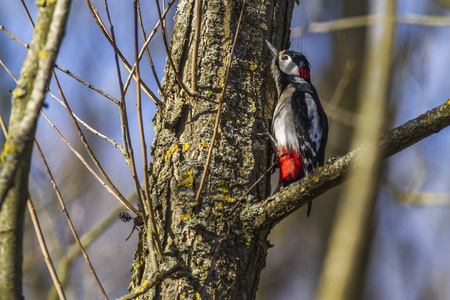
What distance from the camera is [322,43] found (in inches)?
277

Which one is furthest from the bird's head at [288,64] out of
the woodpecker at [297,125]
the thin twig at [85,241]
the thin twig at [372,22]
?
the thin twig at [85,241]

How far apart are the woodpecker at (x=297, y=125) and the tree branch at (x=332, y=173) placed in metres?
0.95

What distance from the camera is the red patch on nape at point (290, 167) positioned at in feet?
10.8

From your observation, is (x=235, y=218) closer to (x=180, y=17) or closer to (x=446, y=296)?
(x=180, y=17)

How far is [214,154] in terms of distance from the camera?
230 centimetres

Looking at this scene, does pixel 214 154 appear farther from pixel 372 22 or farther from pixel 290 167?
pixel 372 22

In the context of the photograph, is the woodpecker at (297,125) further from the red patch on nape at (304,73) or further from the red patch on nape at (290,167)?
the red patch on nape at (304,73)

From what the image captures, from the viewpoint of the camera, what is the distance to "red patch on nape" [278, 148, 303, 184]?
3.29 m

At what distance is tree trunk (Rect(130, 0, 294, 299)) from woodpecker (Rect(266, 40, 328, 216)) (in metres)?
0.49

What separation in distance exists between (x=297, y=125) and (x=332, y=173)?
155cm

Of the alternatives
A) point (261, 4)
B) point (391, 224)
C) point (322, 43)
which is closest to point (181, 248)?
point (261, 4)

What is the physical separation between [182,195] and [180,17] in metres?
0.99

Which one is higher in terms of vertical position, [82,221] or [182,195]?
[82,221]

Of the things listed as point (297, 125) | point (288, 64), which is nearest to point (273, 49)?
point (288, 64)
